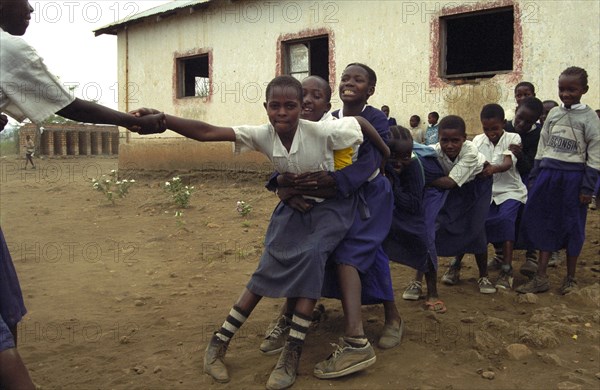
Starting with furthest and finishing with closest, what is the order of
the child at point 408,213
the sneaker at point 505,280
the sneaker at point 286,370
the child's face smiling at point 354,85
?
the sneaker at point 505,280 → the child at point 408,213 → the child's face smiling at point 354,85 → the sneaker at point 286,370

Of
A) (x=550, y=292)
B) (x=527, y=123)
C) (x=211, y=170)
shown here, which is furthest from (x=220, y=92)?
(x=550, y=292)

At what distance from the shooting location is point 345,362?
2.69 meters

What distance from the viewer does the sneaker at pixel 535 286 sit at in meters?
4.18

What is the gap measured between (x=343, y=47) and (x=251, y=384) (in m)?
7.78

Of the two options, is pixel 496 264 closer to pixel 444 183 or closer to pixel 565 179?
pixel 565 179

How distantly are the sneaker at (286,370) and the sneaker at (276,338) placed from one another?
1.13 ft

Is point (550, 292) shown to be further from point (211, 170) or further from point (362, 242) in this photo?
point (211, 170)

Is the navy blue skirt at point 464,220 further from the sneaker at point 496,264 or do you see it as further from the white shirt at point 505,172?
the sneaker at point 496,264

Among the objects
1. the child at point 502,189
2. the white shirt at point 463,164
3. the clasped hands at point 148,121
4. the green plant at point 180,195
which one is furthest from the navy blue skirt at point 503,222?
the green plant at point 180,195

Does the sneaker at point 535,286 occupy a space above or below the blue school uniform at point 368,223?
below

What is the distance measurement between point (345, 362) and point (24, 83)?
71.4 inches

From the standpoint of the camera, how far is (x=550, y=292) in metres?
4.23

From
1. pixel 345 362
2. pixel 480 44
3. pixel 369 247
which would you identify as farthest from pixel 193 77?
pixel 345 362

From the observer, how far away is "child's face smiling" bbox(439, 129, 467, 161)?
392cm
